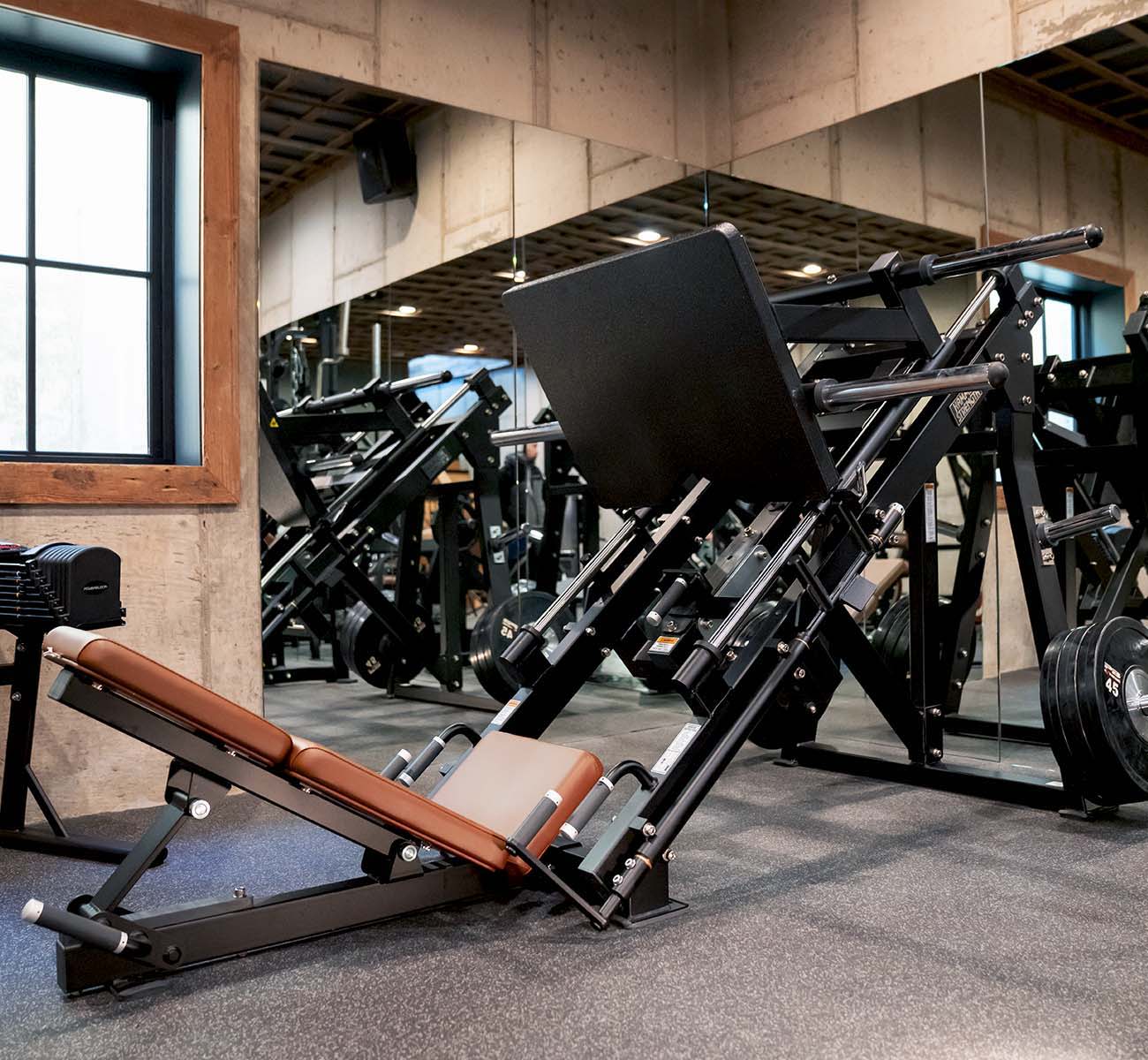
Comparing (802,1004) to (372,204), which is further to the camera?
(372,204)

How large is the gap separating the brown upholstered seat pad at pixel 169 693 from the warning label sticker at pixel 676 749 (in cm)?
90

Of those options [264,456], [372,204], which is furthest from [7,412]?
[372,204]

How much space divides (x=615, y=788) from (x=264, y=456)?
6.32 feet

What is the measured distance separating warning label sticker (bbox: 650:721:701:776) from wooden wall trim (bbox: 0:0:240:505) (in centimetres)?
212

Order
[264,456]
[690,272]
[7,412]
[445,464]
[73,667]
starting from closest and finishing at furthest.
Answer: [73,667] < [690,272] < [7,412] < [264,456] < [445,464]

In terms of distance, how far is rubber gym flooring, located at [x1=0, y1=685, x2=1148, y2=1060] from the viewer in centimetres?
205

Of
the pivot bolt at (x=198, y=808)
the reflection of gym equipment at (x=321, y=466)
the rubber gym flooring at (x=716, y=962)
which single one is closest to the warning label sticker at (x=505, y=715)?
the rubber gym flooring at (x=716, y=962)

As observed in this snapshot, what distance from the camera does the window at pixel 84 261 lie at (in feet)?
13.0

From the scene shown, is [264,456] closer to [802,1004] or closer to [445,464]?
[445,464]

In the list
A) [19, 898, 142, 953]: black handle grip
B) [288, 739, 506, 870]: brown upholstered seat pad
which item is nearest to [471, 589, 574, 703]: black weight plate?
[288, 739, 506, 870]: brown upholstered seat pad

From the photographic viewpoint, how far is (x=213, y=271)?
13.3 ft

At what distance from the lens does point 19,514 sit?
3.69m

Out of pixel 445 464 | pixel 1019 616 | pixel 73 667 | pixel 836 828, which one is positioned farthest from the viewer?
pixel 445 464

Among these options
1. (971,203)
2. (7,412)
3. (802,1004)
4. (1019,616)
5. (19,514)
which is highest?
(971,203)
